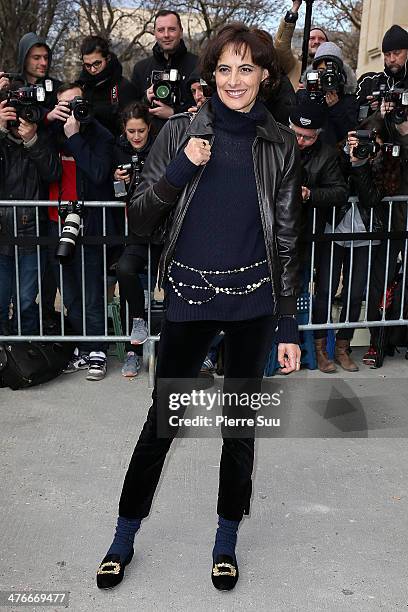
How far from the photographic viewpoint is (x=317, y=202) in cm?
529

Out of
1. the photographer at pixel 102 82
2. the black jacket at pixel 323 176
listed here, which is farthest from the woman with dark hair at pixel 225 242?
the photographer at pixel 102 82

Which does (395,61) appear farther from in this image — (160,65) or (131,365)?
(131,365)

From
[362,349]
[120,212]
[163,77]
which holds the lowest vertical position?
[362,349]

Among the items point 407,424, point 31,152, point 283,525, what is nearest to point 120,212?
point 31,152

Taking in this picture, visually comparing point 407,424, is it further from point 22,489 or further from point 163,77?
point 163,77

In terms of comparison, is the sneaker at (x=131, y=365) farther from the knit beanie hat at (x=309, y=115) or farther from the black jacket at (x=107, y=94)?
the knit beanie hat at (x=309, y=115)

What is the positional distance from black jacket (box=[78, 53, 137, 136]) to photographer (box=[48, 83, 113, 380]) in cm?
46

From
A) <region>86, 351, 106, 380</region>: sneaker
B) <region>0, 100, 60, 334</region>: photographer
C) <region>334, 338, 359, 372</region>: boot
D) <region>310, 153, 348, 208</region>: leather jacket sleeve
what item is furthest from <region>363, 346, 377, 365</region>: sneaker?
<region>0, 100, 60, 334</region>: photographer

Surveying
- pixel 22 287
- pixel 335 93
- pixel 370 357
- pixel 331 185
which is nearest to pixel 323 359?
pixel 370 357

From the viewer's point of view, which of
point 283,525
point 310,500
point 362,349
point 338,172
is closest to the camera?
point 283,525

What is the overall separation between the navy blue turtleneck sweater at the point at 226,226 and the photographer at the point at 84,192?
2.64m

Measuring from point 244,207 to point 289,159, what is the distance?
0.96 ft

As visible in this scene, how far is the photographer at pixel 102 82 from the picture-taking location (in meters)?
5.81

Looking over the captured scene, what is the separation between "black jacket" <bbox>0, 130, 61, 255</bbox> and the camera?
5.30 m
